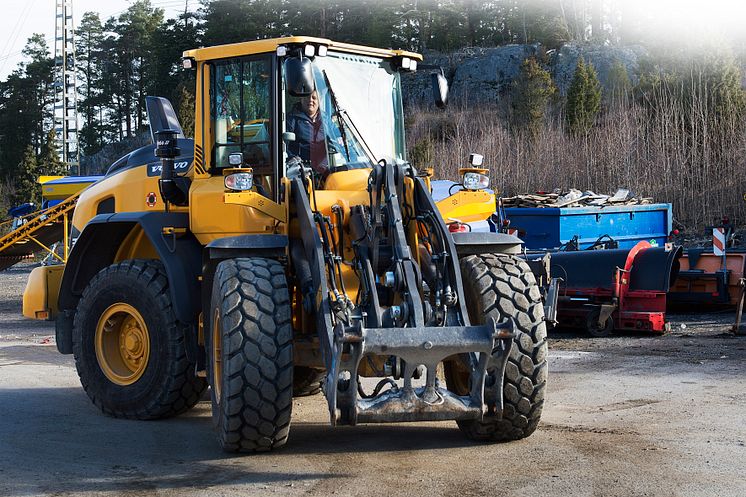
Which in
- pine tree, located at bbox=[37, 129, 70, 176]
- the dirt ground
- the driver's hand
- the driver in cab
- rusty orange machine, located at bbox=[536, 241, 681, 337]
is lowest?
the dirt ground

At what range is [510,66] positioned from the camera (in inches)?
2341

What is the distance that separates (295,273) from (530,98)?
1638 inches

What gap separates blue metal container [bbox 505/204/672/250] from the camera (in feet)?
58.9

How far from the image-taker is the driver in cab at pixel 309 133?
25.7 ft

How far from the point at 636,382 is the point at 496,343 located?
4088 millimetres

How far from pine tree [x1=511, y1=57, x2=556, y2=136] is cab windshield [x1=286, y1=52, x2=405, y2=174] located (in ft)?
125

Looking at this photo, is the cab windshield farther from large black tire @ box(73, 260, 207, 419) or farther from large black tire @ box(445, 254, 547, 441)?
large black tire @ box(73, 260, 207, 419)

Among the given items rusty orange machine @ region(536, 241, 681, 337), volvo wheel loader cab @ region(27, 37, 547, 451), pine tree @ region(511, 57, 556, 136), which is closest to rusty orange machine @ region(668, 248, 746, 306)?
rusty orange machine @ region(536, 241, 681, 337)

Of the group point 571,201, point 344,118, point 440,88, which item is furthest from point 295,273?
point 571,201

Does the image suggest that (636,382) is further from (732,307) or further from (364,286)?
(732,307)

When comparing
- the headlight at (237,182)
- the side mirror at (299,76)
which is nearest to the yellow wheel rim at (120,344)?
the headlight at (237,182)

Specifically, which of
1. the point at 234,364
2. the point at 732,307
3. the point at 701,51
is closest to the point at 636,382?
the point at 234,364

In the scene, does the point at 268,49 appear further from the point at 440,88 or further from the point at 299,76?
the point at 440,88

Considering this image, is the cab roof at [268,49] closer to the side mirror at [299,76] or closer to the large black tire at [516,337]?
the side mirror at [299,76]
